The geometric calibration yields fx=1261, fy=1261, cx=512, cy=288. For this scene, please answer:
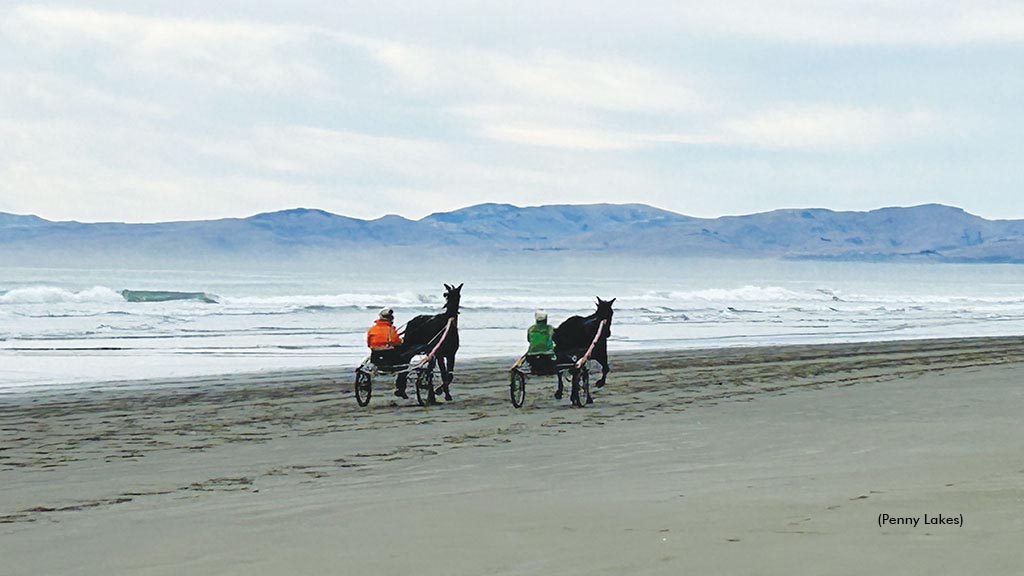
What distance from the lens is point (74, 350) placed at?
26250 mm

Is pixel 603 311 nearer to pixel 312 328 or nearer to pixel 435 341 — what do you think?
pixel 435 341

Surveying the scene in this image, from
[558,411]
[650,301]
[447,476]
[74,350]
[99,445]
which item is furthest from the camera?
[650,301]

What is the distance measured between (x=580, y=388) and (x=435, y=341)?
185 cm

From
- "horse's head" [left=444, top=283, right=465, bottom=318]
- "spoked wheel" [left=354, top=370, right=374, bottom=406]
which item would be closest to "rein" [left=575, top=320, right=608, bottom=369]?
"horse's head" [left=444, top=283, right=465, bottom=318]

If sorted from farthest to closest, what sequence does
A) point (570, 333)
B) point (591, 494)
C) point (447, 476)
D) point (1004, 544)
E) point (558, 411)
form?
point (570, 333), point (558, 411), point (447, 476), point (591, 494), point (1004, 544)

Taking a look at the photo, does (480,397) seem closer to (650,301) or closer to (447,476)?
(447,476)

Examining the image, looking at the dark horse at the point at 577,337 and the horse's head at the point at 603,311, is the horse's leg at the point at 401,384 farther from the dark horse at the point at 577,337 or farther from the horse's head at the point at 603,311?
the horse's head at the point at 603,311

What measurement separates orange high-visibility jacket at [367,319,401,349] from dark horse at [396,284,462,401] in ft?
0.55

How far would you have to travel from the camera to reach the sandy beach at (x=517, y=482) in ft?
20.1

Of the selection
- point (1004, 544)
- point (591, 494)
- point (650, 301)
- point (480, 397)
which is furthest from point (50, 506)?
point (650, 301)

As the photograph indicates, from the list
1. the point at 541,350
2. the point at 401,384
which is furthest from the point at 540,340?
the point at 401,384

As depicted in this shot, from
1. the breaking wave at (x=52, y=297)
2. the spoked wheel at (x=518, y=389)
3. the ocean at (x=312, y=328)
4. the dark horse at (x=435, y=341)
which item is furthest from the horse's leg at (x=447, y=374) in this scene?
the breaking wave at (x=52, y=297)

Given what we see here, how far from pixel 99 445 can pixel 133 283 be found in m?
93.8

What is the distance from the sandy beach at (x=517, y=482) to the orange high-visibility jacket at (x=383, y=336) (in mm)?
726
